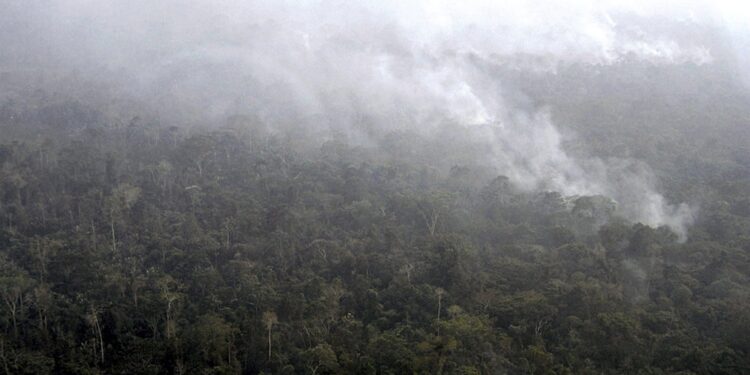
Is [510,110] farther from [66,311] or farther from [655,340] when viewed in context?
[66,311]

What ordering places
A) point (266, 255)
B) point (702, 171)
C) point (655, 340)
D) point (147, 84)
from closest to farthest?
point (655, 340) → point (266, 255) → point (702, 171) → point (147, 84)

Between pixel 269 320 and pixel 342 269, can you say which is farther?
pixel 342 269

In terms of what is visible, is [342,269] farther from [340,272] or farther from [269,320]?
[269,320]

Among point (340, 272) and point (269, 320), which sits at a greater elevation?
point (340, 272)

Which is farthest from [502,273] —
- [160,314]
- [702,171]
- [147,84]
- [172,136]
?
[147,84]

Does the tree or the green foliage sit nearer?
the green foliage

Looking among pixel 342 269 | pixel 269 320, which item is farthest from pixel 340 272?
pixel 269 320

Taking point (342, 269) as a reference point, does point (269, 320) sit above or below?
below

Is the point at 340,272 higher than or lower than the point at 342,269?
lower

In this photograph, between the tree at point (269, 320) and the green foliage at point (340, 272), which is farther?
the tree at point (269, 320)

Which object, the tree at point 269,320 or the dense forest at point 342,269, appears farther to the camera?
the tree at point 269,320

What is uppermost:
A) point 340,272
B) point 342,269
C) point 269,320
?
point 342,269
